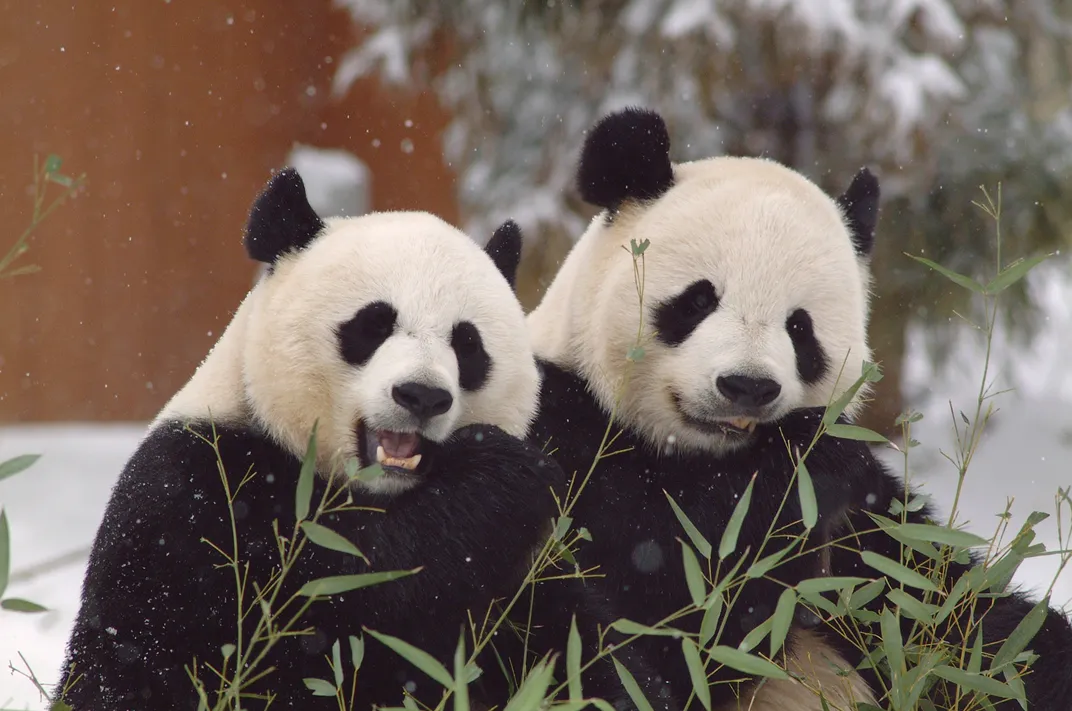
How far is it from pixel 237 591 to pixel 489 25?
15.2ft

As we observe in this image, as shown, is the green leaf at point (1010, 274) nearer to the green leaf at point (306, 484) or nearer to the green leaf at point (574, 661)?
the green leaf at point (574, 661)

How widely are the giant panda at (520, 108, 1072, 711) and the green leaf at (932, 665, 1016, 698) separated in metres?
0.28

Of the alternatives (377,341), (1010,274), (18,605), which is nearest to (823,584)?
(1010,274)

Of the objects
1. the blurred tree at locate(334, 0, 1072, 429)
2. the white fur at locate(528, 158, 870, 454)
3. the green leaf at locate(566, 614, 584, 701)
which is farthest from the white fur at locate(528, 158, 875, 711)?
the blurred tree at locate(334, 0, 1072, 429)

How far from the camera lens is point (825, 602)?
213cm

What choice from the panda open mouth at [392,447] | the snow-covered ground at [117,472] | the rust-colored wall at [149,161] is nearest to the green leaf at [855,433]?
the panda open mouth at [392,447]

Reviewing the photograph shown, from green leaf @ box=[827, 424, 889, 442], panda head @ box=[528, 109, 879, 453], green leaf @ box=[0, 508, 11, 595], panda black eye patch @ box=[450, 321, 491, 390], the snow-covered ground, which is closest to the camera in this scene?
green leaf @ box=[0, 508, 11, 595]

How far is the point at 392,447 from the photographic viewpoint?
2.20 m

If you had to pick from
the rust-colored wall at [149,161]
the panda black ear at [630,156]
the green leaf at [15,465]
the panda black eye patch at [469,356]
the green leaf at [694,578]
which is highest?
the panda black ear at [630,156]

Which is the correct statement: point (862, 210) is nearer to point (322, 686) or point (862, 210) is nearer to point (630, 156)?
point (630, 156)

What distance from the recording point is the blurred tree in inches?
219

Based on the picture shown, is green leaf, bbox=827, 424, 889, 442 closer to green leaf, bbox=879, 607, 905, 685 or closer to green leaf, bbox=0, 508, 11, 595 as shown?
green leaf, bbox=879, 607, 905, 685

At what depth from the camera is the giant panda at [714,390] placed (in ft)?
8.15

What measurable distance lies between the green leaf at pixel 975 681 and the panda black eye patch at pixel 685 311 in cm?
80
